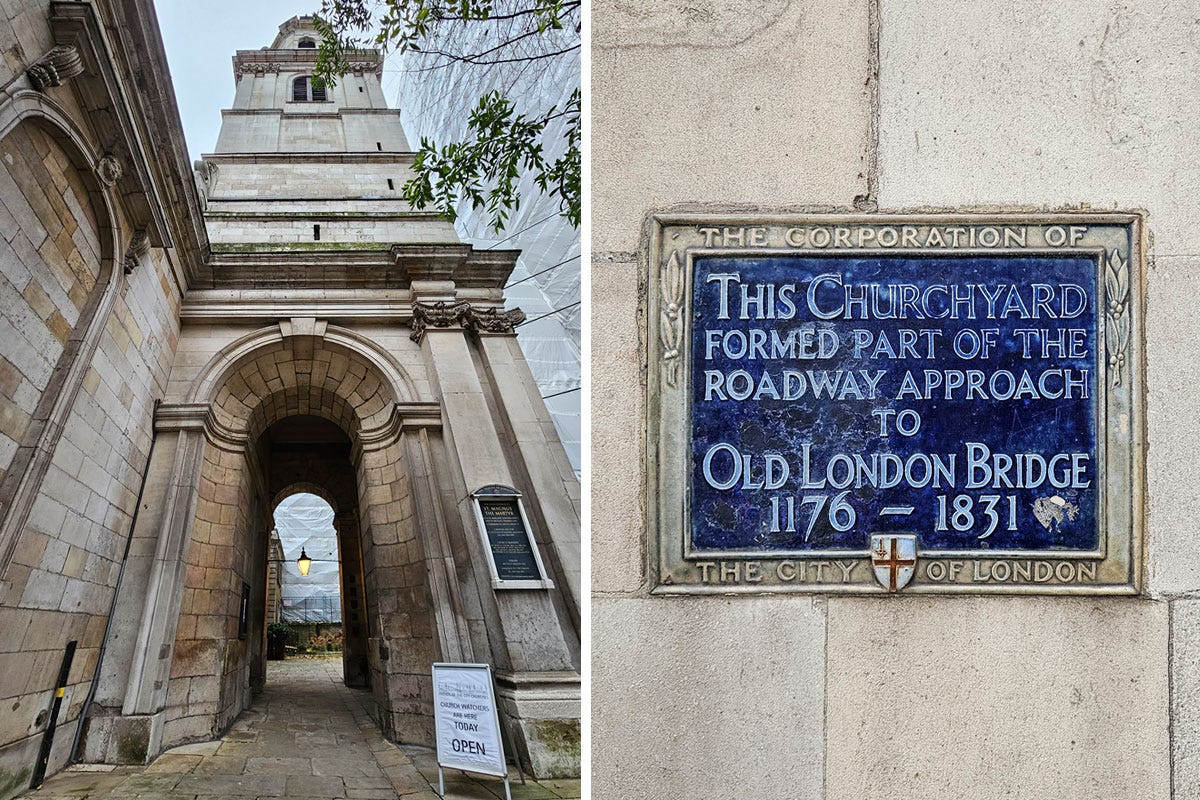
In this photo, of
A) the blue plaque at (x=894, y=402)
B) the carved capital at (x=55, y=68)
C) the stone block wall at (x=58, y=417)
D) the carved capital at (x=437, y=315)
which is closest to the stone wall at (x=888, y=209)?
the blue plaque at (x=894, y=402)

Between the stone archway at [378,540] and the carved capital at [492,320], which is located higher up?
the carved capital at [492,320]

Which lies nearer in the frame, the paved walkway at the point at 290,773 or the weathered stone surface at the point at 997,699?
the weathered stone surface at the point at 997,699

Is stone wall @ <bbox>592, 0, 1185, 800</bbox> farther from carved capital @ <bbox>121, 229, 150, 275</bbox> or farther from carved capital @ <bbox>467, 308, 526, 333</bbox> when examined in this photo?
carved capital @ <bbox>467, 308, 526, 333</bbox>

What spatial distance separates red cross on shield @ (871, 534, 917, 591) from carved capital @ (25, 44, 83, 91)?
6.83 metres

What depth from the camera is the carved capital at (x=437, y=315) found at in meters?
13.0

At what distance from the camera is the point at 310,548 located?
40.2 meters

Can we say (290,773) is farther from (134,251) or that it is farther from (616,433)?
(616,433)

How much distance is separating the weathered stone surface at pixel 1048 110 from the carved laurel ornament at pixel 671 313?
0.77 m

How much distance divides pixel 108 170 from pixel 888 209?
8000 millimetres

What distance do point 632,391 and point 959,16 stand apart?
5.81 feet

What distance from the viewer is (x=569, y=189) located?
6.96 m

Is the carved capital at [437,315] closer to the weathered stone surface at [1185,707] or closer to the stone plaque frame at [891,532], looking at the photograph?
the stone plaque frame at [891,532]

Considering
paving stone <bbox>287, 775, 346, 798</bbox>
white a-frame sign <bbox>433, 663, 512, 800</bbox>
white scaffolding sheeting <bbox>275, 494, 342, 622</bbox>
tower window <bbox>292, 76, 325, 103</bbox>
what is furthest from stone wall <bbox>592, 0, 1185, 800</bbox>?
white scaffolding sheeting <bbox>275, 494, 342, 622</bbox>

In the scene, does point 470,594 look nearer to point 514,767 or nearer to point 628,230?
point 514,767
